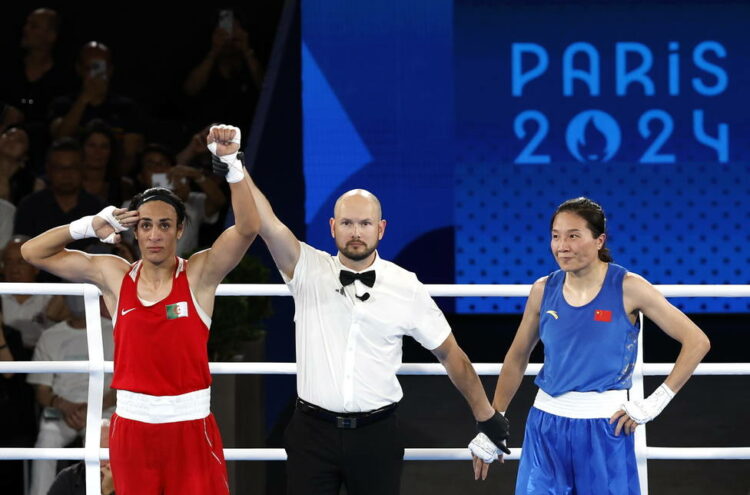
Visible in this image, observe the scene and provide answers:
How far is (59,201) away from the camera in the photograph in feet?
23.1

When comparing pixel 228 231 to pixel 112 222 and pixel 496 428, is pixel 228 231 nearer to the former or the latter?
pixel 112 222

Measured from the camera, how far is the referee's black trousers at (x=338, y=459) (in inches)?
149

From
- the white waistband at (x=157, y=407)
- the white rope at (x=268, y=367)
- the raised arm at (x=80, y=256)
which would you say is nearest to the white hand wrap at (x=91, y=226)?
the raised arm at (x=80, y=256)

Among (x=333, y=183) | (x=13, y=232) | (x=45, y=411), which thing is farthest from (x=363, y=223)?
(x=333, y=183)

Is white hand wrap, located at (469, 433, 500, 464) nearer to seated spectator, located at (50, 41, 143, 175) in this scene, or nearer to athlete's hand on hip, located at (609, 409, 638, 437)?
athlete's hand on hip, located at (609, 409, 638, 437)

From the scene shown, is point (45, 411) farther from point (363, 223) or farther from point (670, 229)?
point (670, 229)

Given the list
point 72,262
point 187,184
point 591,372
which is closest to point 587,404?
point 591,372

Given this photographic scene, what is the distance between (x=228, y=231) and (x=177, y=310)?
0.30 m

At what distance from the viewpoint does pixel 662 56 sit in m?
9.28

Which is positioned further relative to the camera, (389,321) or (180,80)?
(180,80)

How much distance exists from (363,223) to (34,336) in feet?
10.2

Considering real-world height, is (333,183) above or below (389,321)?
above

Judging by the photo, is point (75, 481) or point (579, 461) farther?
point (75, 481)

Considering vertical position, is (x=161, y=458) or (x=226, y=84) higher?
(x=226, y=84)
